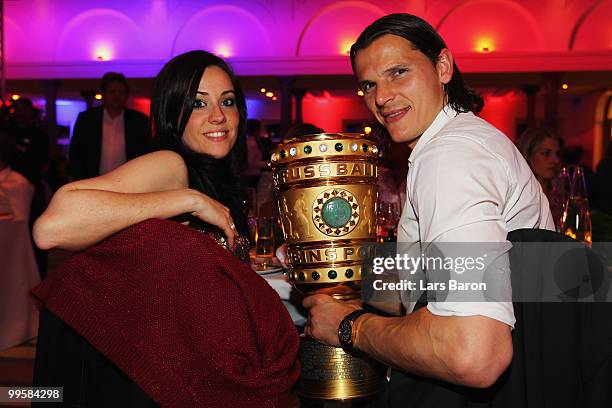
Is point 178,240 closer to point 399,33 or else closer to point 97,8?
point 399,33

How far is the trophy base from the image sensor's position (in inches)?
50.2

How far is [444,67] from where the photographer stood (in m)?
1.50

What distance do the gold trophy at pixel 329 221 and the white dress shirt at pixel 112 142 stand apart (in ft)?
13.1

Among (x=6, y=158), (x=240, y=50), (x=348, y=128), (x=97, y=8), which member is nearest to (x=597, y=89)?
(x=348, y=128)

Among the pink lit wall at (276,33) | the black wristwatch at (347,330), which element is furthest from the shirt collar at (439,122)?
the pink lit wall at (276,33)

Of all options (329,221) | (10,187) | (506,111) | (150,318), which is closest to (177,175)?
(329,221)

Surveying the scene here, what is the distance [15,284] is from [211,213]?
140 inches

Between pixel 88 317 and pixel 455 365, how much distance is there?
0.64m

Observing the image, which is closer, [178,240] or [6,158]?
[178,240]

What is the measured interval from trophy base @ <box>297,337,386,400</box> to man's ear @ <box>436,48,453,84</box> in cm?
73

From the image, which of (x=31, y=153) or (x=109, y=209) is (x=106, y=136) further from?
(x=109, y=209)

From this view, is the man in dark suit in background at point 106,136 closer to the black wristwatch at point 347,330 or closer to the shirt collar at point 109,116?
the shirt collar at point 109,116

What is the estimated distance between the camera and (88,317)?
1028 millimetres

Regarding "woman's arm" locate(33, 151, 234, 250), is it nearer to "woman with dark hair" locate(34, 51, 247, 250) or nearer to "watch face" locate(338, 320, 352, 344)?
"woman with dark hair" locate(34, 51, 247, 250)
